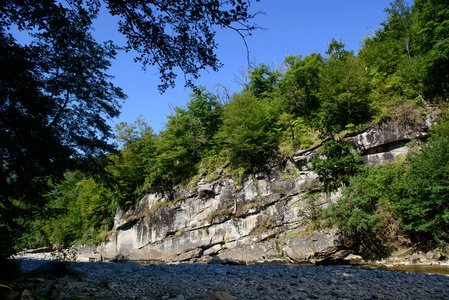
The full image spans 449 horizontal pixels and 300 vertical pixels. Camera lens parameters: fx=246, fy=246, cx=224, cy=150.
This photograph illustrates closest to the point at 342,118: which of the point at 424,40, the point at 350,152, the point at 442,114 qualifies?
the point at 350,152

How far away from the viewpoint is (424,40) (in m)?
15.7

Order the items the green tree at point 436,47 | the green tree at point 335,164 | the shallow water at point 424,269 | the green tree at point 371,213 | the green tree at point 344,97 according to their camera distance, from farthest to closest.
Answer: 1. the green tree at point 344,97
2. the green tree at point 335,164
3. the green tree at point 436,47
4. the green tree at point 371,213
5. the shallow water at point 424,269

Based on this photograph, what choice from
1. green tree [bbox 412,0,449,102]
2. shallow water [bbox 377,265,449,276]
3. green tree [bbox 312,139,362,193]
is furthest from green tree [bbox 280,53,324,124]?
shallow water [bbox 377,265,449,276]

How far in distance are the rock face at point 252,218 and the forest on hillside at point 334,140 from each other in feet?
2.96

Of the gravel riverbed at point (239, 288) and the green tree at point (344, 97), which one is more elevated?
the green tree at point (344, 97)

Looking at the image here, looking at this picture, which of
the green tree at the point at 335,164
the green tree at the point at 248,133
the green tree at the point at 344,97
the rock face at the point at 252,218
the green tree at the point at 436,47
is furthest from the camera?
the green tree at the point at 248,133

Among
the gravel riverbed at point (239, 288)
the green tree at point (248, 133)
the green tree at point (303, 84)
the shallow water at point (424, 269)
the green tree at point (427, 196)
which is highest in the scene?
the green tree at point (303, 84)

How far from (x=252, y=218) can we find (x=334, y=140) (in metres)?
7.97

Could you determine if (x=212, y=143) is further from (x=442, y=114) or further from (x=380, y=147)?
(x=442, y=114)

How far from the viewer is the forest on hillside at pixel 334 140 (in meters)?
11.2

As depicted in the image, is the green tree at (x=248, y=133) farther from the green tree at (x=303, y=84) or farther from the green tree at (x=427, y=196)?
the green tree at (x=427, y=196)

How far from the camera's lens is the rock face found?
14.8 meters

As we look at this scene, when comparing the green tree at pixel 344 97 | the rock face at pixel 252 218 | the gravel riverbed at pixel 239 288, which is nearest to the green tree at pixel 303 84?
the green tree at pixel 344 97

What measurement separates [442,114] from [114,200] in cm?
3005
